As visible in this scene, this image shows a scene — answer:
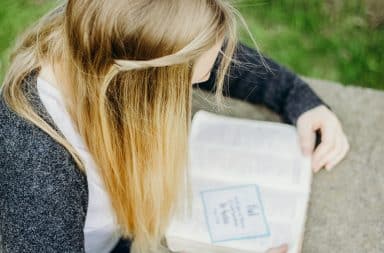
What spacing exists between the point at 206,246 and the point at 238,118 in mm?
442

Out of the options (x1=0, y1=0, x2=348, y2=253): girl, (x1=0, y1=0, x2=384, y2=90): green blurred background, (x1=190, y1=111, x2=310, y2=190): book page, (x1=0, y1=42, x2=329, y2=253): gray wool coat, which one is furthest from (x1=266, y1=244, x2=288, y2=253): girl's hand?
(x1=0, y1=0, x2=384, y2=90): green blurred background

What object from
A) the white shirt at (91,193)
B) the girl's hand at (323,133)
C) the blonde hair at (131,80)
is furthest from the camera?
the girl's hand at (323,133)

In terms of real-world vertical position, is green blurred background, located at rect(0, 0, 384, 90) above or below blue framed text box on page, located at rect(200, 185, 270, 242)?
below

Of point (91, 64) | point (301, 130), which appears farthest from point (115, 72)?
point (301, 130)

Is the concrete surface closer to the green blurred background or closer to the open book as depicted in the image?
the open book

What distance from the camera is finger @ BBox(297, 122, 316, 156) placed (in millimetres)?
1438

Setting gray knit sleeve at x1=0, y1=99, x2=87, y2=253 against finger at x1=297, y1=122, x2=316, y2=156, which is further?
finger at x1=297, y1=122, x2=316, y2=156

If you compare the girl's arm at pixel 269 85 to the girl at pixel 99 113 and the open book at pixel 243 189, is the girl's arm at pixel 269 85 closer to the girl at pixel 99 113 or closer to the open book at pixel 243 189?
the open book at pixel 243 189

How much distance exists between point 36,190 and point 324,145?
2.32 ft

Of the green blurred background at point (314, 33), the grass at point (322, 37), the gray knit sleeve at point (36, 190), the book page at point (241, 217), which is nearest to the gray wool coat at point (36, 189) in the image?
the gray knit sleeve at point (36, 190)

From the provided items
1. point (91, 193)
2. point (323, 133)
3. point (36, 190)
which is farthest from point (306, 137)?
point (36, 190)

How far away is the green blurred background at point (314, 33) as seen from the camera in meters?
2.10

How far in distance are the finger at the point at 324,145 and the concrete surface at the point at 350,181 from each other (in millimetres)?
49

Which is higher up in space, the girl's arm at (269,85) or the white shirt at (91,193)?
the white shirt at (91,193)
